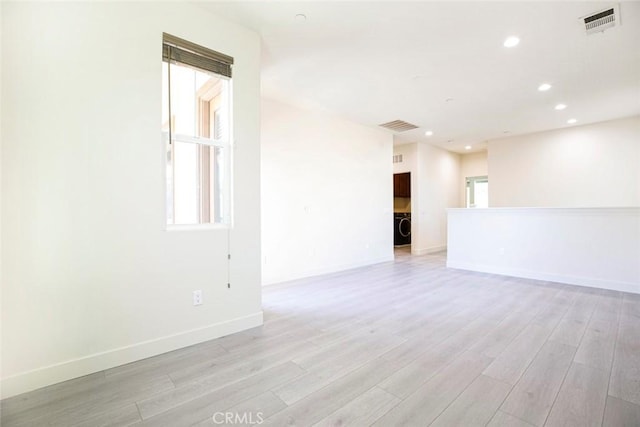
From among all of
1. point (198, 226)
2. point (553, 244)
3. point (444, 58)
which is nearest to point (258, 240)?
point (198, 226)

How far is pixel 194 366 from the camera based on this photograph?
78.4 inches

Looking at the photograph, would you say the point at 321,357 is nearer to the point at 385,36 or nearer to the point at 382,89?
the point at 385,36

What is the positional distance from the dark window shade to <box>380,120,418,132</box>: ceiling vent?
3.70 m

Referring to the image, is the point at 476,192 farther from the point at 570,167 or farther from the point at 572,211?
the point at 572,211

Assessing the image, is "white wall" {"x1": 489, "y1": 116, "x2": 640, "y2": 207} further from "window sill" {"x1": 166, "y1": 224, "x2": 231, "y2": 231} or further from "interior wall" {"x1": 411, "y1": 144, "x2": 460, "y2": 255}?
"window sill" {"x1": 166, "y1": 224, "x2": 231, "y2": 231}

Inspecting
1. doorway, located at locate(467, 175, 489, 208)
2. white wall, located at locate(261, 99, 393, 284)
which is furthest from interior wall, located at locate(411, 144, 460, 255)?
white wall, located at locate(261, 99, 393, 284)

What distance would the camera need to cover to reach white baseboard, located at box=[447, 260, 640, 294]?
12.4 feet

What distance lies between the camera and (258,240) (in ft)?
9.02

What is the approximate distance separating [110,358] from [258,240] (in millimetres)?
1381

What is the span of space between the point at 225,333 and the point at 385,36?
315 cm

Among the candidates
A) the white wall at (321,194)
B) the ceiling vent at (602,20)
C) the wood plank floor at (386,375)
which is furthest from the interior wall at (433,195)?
the ceiling vent at (602,20)

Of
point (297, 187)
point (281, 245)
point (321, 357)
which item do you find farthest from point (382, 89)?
point (321, 357)

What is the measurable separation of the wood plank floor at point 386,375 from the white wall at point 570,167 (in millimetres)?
3370

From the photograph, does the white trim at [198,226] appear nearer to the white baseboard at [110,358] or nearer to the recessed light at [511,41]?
the white baseboard at [110,358]
